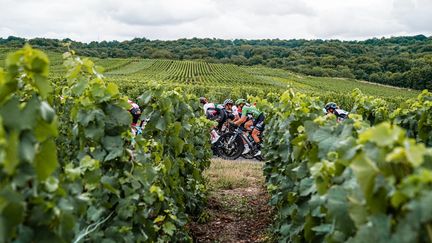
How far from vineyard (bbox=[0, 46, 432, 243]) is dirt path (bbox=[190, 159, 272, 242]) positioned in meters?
0.33

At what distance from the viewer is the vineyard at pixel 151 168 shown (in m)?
1.74

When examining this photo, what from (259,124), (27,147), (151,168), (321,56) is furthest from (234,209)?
(321,56)

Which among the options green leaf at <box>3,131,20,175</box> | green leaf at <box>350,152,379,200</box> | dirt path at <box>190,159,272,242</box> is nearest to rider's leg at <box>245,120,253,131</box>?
dirt path at <box>190,159,272,242</box>

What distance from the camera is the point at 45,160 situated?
1937 mm

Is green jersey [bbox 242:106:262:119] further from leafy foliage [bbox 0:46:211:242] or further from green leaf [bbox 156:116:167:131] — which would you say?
green leaf [bbox 156:116:167:131]

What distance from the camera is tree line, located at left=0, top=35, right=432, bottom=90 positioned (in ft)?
246

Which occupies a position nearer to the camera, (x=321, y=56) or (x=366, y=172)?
(x=366, y=172)

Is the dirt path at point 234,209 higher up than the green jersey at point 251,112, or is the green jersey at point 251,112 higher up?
the green jersey at point 251,112

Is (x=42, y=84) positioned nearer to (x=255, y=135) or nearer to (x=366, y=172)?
(x=366, y=172)

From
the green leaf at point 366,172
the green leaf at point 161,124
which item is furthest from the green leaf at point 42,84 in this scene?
the green leaf at point 161,124

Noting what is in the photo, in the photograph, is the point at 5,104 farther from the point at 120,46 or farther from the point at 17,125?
the point at 120,46

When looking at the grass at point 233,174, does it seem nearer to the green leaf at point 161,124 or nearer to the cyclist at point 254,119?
the cyclist at point 254,119

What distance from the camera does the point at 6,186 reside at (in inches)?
69.3

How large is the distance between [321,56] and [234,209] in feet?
332
